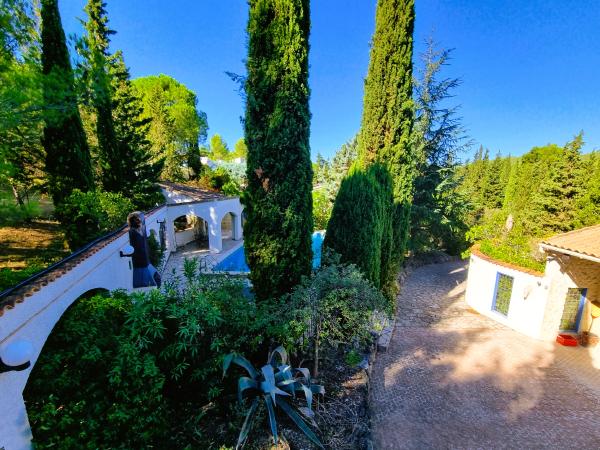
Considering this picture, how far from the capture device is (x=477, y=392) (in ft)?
22.8

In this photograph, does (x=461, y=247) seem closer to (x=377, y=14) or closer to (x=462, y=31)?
(x=462, y=31)

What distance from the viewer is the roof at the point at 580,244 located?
7965 mm

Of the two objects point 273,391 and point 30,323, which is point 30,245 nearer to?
point 30,323

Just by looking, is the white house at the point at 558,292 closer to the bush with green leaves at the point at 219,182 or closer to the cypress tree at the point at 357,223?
the cypress tree at the point at 357,223

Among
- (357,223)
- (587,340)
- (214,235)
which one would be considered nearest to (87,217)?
(214,235)

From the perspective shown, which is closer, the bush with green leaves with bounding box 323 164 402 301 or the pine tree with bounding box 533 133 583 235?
the bush with green leaves with bounding box 323 164 402 301

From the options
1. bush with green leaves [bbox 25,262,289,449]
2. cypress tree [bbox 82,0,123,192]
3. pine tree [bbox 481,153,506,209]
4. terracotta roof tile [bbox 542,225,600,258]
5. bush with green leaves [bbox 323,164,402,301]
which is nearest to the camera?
bush with green leaves [bbox 25,262,289,449]

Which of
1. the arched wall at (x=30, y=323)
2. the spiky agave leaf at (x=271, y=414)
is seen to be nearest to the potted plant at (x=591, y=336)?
the spiky agave leaf at (x=271, y=414)

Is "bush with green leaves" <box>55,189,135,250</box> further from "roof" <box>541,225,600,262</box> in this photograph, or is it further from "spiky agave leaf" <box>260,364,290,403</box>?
"roof" <box>541,225,600,262</box>

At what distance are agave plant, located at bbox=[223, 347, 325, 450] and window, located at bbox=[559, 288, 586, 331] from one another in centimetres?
1114

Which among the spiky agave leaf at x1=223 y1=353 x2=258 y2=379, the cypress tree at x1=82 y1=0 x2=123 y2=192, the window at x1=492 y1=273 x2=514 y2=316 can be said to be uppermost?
the cypress tree at x1=82 y1=0 x2=123 y2=192

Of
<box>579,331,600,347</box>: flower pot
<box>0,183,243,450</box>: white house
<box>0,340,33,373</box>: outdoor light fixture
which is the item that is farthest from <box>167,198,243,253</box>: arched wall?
<box>579,331,600,347</box>: flower pot

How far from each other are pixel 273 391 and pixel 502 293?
39.3ft

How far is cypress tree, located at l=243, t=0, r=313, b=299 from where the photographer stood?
635 cm
